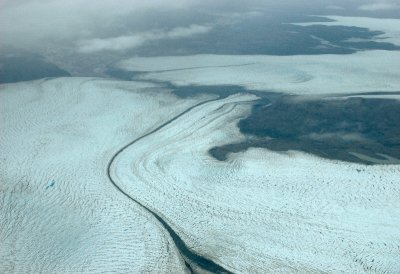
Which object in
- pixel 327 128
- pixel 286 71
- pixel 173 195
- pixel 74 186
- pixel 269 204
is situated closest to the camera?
pixel 269 204

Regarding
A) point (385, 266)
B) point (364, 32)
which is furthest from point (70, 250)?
point (364, 32)

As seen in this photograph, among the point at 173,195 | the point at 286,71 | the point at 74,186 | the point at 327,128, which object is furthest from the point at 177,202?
the point at 286,71

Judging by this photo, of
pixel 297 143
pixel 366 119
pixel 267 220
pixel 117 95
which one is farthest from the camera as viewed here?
pixel 117 95

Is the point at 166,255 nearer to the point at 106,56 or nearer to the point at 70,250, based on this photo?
the point at 70,250

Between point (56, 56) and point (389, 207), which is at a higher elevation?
point (56, 56)

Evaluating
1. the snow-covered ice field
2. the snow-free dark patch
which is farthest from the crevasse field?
the snow-free dark patch

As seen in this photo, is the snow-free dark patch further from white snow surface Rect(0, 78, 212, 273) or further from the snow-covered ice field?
white snow surface Rect(0, 78, 212, 273)

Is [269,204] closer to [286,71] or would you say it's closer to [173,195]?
[173,195]
